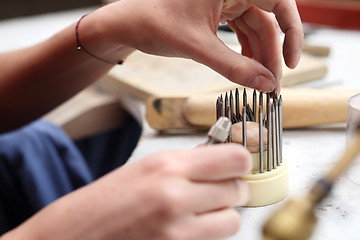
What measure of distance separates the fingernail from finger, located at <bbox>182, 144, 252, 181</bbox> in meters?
0.21

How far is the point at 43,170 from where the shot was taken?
96 cm

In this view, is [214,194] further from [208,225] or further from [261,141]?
[261,141]

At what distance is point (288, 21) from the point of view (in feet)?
2.15

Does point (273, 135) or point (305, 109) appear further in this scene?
point (305, 109)

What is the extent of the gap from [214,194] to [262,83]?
9.8 inches

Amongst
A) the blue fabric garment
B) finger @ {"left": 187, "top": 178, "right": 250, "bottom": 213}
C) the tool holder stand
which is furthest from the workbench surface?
the blue fabric garment

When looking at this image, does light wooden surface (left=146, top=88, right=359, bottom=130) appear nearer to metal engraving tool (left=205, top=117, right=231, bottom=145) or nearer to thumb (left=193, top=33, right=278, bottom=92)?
thumb (left=193, top=33, right=278, bottom=92)

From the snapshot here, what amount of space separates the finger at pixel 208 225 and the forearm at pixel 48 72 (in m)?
0.42

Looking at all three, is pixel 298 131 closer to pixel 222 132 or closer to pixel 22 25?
pixel 222 132

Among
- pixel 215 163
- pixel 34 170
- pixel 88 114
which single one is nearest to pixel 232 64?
pixel 215 163

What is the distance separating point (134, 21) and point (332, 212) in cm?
38

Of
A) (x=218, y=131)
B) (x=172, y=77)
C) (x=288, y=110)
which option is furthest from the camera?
(x=172, y=77)

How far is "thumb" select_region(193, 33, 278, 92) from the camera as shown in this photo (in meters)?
0.57

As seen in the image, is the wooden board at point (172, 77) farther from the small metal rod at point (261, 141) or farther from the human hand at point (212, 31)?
the small metal rod at point (261, 141)
